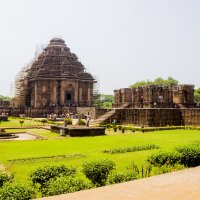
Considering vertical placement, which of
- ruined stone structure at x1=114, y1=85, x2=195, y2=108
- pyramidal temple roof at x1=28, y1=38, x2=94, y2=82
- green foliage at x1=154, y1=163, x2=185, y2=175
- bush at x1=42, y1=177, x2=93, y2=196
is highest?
pyramidal temple roof at x1=28, y1=38, x2=94, y2=82

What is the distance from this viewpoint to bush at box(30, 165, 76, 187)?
9.03 meters

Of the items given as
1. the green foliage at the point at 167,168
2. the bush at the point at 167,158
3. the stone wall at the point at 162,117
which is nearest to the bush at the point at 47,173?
the green foliage at the point at 167,168

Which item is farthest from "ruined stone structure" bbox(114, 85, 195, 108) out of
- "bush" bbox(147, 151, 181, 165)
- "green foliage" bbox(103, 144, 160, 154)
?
"bush" bbox(147, 151, 181, 165)

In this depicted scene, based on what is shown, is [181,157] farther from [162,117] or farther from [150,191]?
[162,117]

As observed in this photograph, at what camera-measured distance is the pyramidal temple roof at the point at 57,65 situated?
206ft

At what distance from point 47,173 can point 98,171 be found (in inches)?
64.0

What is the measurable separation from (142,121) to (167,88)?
16665mm

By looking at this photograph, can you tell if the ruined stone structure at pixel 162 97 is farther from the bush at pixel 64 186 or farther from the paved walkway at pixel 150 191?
the bush at pixel 64 186

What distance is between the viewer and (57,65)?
209ft

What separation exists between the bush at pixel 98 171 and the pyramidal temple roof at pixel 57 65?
2113 inches

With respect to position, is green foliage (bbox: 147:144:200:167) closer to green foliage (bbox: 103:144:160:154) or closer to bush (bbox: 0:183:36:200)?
green foliage (bbox: 103:144:160:154)

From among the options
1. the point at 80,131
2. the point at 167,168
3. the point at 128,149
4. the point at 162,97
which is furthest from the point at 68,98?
the point at 167,168

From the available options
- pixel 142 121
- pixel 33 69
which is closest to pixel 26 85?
pixel 33 69

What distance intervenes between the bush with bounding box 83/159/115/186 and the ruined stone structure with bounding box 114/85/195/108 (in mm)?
37743
